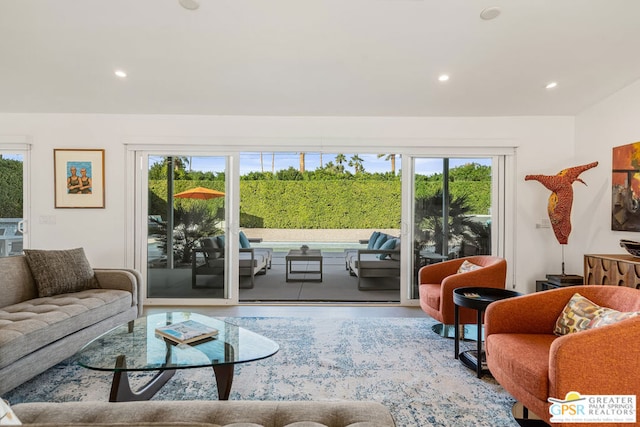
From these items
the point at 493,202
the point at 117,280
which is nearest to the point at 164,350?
the point at 117,280

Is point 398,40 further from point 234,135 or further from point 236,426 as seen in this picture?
point 236,426

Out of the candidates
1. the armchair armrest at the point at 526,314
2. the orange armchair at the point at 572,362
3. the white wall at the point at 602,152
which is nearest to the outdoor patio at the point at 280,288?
the armchair armrest at the point at 526,314

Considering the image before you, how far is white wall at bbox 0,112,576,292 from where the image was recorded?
3.94 meters

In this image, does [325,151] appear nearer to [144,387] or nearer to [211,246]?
[211,246]

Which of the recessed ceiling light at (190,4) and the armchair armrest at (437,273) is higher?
the recessed ceiling light at (190,4)

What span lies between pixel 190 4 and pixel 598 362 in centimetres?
327

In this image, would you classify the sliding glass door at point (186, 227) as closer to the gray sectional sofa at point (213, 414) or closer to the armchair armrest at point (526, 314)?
the gray sectional sofa at point (213, 414)

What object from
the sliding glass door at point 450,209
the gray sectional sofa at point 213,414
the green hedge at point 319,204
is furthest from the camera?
the green hedge at point 319,204

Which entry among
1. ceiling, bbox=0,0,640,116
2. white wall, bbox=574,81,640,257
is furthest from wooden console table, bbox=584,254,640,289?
ceiling, bbox=0,0,640,116

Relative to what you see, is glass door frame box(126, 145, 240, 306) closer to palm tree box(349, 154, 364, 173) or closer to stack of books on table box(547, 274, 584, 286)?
stack of books on table box(547, 274, 584, 286)

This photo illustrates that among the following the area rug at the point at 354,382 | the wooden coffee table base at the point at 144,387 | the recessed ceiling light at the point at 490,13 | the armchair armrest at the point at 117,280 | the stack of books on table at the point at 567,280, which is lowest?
the area rug at the point at 354,382

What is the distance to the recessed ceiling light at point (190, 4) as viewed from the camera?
7.40 ft

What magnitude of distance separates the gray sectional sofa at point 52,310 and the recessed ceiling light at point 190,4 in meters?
2.42

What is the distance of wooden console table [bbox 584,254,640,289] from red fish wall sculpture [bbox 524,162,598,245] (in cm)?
45
